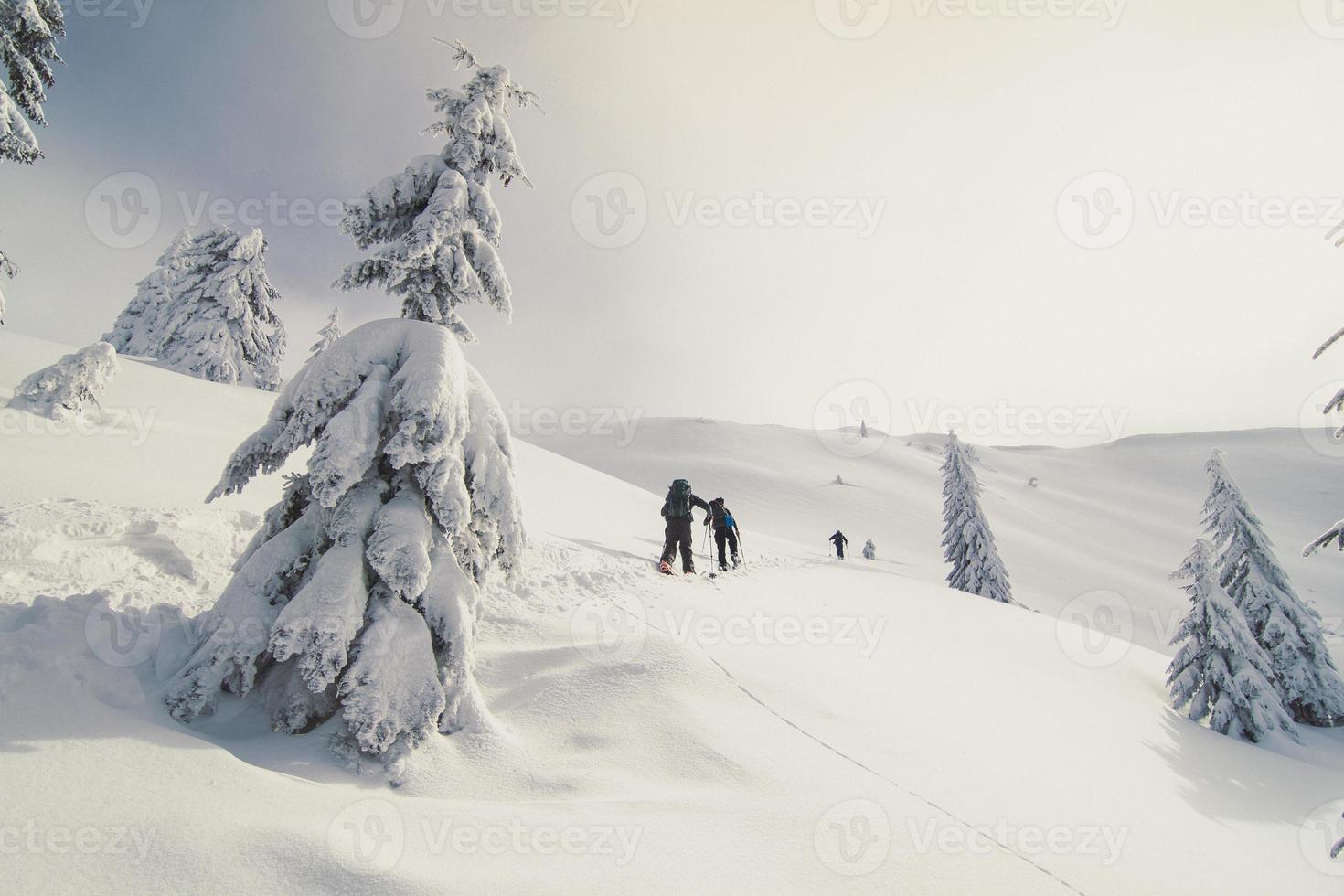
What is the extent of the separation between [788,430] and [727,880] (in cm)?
10222

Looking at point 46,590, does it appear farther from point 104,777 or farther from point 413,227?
point 413,227

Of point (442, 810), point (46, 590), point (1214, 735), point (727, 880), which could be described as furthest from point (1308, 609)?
point (46, 590)

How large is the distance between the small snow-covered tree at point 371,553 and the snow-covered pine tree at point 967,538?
31.4 m

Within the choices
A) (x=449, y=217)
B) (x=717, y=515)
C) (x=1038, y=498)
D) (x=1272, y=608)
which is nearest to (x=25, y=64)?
(x=449, y=217)

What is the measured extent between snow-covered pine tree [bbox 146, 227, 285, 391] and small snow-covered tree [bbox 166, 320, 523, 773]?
3109 cm

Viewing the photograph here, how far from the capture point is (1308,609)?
2048 cm

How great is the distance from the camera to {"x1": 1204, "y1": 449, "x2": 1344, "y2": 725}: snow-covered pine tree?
733 inches

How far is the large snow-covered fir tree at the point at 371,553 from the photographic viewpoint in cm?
466
